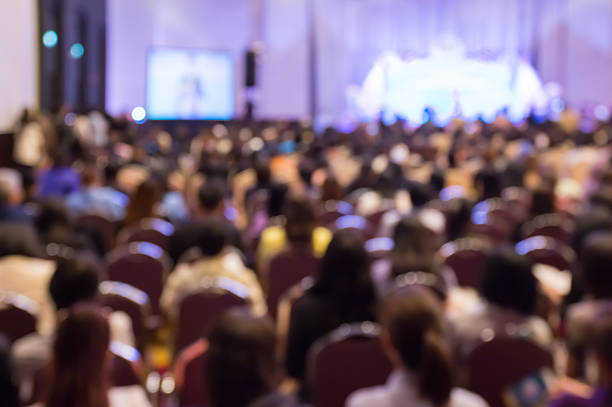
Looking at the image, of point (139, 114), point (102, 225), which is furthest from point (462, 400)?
point (139, 114)

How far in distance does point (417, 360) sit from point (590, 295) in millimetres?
1973

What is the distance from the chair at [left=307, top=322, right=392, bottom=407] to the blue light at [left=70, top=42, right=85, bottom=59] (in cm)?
1799

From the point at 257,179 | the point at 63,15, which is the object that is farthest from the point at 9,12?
the point at 257,179

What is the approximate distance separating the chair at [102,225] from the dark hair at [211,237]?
1.65 meters

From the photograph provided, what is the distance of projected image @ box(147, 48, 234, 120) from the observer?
22484mm

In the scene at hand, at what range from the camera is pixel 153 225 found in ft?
23.1

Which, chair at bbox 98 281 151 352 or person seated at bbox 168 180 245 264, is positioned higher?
person seated at bbox 168 180 245 264

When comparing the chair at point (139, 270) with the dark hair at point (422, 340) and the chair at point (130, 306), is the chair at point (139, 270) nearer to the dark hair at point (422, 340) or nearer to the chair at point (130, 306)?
the chair at point (130, 306)

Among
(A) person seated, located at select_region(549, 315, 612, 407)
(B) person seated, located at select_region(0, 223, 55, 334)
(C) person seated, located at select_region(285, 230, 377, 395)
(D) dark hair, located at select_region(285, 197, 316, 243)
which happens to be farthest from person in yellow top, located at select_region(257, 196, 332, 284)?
(A) person seated, located at select_region(549, 315, 612, 407)

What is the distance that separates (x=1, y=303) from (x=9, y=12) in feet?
38.0

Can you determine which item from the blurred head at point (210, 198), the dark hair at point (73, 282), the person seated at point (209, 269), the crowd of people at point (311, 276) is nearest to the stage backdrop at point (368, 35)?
the crowd of people at point (311, 276)

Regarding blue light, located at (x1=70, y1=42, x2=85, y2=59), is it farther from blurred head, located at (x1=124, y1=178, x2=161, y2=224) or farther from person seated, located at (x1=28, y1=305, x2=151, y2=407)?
person seated, located at (x1=28, y1=305, x2=151, y2=407)

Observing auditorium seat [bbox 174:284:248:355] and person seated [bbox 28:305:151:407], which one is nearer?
person seated [bbox 28:305:151:407]

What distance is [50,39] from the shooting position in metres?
18.7
